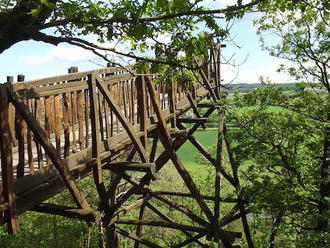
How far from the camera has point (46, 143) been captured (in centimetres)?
411

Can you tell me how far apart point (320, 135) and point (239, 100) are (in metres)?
1.89

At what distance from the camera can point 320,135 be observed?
8672 mm

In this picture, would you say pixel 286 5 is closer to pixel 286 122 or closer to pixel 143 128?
pixel 143 128

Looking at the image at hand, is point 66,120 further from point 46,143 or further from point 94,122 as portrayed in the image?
point 46,143

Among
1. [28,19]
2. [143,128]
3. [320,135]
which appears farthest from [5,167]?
[320,135]

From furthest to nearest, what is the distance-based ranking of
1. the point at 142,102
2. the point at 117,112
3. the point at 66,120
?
the point at 142,102
the point at 117,112
the point at 66,120

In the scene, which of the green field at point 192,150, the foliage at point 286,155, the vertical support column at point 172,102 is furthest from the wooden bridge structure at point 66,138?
the green field at point 192,150

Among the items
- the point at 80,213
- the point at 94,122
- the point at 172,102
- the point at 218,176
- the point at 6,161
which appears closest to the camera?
the point at 6,161

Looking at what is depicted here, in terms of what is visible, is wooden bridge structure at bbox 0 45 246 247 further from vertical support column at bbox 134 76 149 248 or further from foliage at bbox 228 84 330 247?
foliage at bbox 228 84 330 247

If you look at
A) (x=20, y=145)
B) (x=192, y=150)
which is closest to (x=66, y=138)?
(x=20, y=145)

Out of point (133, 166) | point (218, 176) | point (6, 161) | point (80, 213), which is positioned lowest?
point (218, 176)

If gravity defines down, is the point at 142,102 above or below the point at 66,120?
above

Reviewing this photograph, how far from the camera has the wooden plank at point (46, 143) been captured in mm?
3826

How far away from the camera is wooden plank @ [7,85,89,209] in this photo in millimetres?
3826
